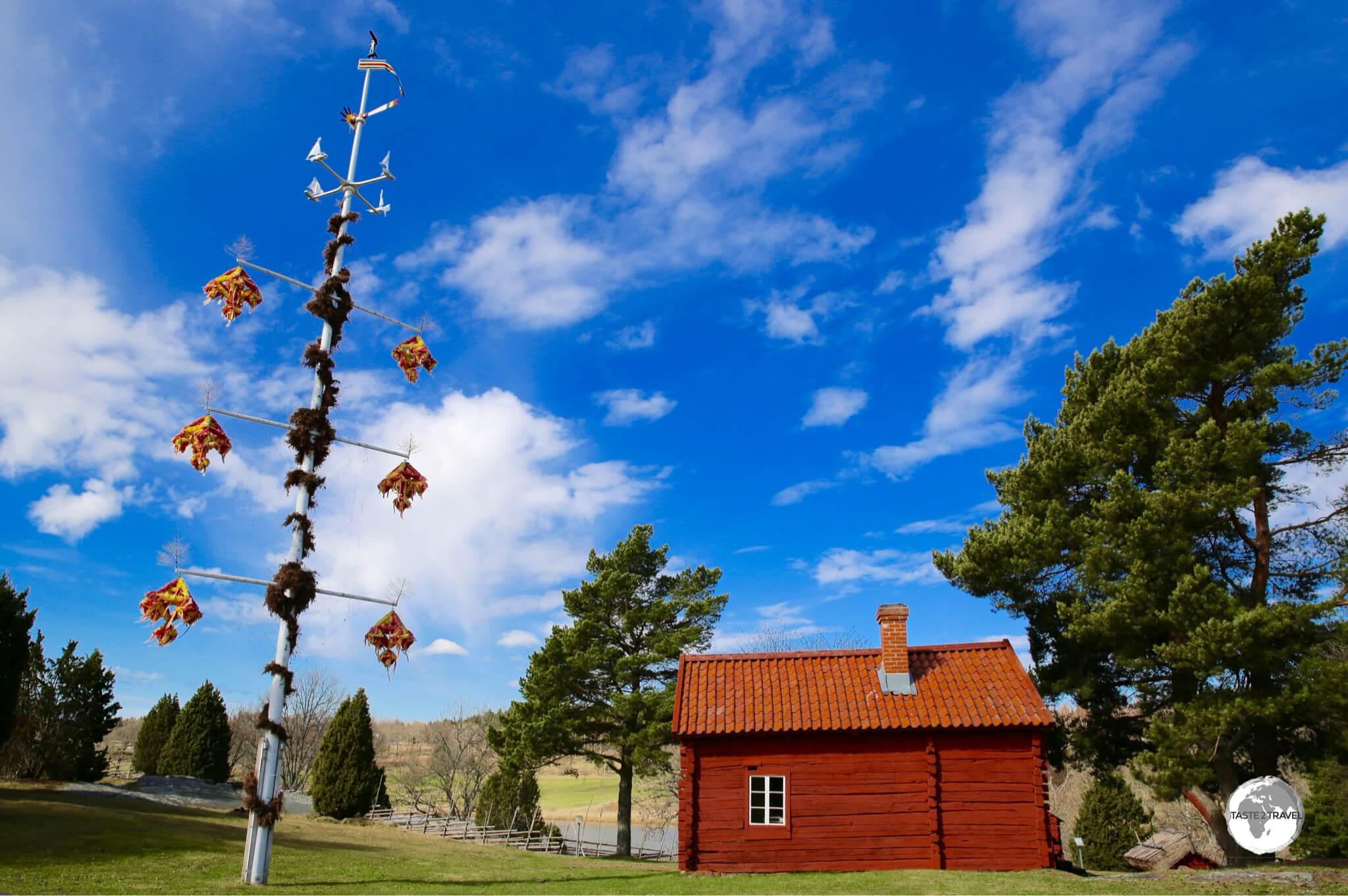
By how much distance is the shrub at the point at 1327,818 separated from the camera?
2431cm

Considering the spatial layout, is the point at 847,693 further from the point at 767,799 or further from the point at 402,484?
the point at 402,484

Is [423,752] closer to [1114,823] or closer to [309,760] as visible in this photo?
[309,760]

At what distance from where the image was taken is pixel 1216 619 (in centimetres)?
1961

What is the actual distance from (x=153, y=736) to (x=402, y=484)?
103ft

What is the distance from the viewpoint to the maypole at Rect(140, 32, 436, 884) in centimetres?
1341

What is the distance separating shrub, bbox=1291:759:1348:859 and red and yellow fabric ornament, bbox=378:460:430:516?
2603 centimetres

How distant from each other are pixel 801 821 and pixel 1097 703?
1112 cm

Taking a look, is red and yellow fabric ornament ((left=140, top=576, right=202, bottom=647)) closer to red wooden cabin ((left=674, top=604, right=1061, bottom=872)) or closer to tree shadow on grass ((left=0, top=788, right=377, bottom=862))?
tree shadow on grass ((left=0, top=788, right=377, bottom=862))

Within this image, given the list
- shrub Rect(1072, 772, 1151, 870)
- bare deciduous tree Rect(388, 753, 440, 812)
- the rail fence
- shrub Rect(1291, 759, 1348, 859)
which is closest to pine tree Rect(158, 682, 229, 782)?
the rail fence

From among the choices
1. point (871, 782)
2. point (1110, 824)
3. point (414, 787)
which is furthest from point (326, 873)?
point (414, 787)

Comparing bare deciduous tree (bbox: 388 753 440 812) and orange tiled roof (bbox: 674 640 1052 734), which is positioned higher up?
orange tiled roof (bbox: 674 640 1052 734)

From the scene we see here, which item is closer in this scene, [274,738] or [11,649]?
[274,738]

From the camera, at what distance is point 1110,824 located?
86.7 feet

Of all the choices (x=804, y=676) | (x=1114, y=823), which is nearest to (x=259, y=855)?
(x=804, y=676)
